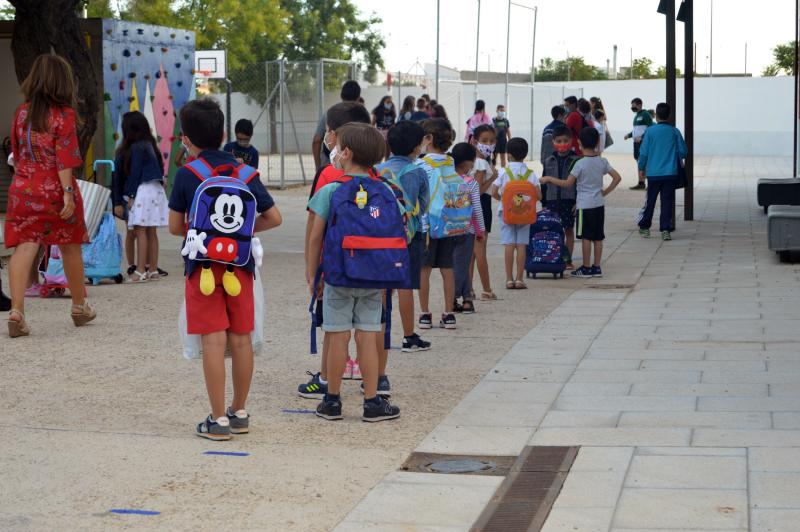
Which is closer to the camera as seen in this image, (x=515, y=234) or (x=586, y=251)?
(x=515, y=234)

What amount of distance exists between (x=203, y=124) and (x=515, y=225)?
235 inches

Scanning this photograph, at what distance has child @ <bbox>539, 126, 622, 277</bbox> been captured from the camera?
11.9m

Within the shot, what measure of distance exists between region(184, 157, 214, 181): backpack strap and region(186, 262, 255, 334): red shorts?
401 mm

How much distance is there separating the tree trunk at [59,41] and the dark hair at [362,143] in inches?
282

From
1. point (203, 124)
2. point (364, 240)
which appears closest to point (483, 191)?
point (364, 240)

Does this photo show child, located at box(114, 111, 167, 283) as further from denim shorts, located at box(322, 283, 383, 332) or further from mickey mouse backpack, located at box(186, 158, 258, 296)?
mickey mouse backpack, located at box(186, 158, 258, 296)

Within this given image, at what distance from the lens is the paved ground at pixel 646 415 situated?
15.4ft

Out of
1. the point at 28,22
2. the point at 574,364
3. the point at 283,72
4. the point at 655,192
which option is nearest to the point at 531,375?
the point at 574,364

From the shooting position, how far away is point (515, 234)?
37.6ft

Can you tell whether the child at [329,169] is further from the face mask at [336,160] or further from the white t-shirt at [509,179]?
the white t-shirt at [509,179]

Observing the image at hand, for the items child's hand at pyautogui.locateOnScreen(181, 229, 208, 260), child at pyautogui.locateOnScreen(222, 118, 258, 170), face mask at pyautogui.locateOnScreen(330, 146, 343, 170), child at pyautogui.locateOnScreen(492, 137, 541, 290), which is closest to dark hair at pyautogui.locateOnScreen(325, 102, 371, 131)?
face mask at pyautogui.locateOnScreen(330, 146, 343, 170)

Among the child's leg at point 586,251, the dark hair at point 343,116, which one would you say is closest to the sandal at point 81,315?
the dark hair at point 343,116

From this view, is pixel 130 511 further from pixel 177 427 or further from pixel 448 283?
pixel 448 283

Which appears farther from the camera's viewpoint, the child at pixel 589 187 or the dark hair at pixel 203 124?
the child at pixel 589 187
